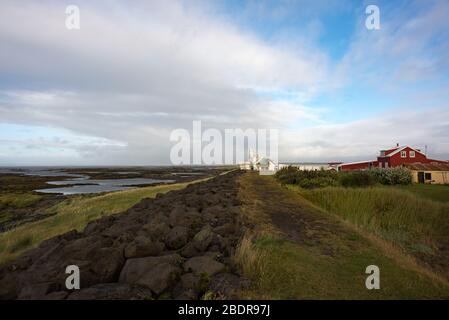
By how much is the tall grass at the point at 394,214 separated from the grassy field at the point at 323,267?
3.23 meters

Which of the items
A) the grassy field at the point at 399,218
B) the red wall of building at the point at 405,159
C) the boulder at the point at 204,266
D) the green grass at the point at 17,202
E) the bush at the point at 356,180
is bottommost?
the green grass at the point at 17,202

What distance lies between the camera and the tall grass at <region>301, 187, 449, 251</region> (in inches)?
368

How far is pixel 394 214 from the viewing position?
1148 centimetres

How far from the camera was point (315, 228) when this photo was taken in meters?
7.64

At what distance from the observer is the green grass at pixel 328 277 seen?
12.3ft

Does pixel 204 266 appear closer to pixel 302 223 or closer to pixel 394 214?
pixel 302 223

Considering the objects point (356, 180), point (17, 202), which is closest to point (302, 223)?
point (356, 180)

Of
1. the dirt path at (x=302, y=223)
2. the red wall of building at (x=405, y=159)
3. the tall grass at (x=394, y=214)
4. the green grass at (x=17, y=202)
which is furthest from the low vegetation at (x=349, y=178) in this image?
the green grass at (x=17, y=202)

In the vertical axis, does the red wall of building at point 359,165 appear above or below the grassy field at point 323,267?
above

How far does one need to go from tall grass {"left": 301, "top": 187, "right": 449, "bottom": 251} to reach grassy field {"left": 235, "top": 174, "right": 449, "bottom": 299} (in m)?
3.23

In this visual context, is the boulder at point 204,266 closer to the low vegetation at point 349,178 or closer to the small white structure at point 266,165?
the low vegetation at point 349,178

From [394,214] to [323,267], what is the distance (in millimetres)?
8528

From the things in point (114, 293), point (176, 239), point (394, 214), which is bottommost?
point (394, 214)
